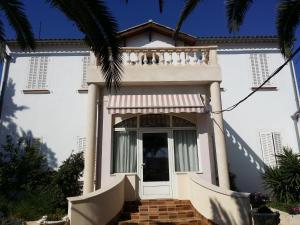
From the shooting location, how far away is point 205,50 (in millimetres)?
17891

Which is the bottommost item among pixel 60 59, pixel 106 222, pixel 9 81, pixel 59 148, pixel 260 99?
pixel 106 222

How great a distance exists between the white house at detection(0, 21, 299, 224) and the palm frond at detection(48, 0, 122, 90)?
5738 mm

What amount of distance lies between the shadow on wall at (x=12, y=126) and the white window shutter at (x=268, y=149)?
15301 millimetres

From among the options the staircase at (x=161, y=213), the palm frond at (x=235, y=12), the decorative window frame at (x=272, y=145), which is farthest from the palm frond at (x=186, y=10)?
the decorative window frame at (x=272, y=145)

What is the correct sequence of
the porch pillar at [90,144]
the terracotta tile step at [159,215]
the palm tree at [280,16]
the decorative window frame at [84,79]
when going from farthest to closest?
the decorative window frame at [84,79], the porch pillar at [90,144], the terracotta tile step at [159,215], the palm tree at [280,16]

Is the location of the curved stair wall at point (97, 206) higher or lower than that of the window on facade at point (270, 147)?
lower

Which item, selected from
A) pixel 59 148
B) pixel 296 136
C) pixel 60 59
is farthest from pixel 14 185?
pixel 296 136

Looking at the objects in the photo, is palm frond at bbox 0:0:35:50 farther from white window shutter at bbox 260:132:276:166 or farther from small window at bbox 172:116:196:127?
white window shutter at bbox 260:132:276:166

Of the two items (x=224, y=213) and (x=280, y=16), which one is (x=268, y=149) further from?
(x=280, y=16)

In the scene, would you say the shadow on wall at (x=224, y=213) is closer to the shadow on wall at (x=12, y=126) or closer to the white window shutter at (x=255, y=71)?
the shadow on wall at (x=12, y=126)

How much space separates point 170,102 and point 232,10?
6.66m

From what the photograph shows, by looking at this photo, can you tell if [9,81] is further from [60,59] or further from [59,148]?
[59,148]

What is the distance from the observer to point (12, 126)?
21.2 metres

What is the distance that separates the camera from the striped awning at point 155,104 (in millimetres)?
16094
